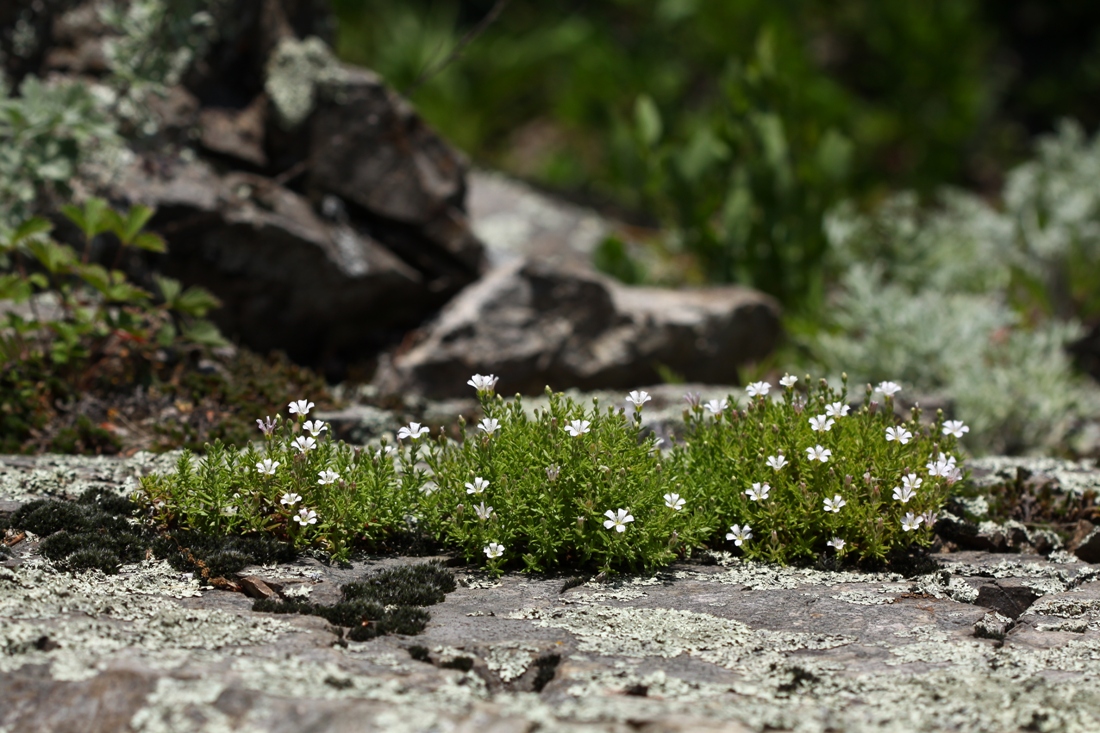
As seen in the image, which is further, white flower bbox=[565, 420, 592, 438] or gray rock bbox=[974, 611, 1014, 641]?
white flower bbox=[565, 420, 592, 438]

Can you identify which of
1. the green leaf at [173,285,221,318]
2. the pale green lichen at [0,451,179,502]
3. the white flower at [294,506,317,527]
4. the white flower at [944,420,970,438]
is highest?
the green leaf at [173,285,221,318]

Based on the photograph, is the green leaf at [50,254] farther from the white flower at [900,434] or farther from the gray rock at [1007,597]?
the gray rock at [1007,597]

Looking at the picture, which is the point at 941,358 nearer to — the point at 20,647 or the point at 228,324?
the point at 228,324

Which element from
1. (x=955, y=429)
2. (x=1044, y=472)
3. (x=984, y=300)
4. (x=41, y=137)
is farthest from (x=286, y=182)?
(x=984, y=300)

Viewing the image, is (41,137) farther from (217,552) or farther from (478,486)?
(478,486)

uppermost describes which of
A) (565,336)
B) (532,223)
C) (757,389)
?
(532,223)

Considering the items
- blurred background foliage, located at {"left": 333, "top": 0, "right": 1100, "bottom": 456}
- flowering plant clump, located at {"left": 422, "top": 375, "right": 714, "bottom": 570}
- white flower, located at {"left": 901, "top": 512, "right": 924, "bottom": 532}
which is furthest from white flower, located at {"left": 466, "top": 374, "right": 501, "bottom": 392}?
blurred background foliage, located at {"left": 333, "top": 0, "right": 1100, "bottom": 456}

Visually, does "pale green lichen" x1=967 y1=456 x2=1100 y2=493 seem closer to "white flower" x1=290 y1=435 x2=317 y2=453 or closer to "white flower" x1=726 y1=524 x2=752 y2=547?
"white flower" x1=726 y1=524 x2=752 y2=547

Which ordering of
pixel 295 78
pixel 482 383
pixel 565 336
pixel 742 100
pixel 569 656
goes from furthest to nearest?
pixel 742 100 < pixel 565 336 < pixel 295 78 < pixel 482 383 < pixel 569 656
